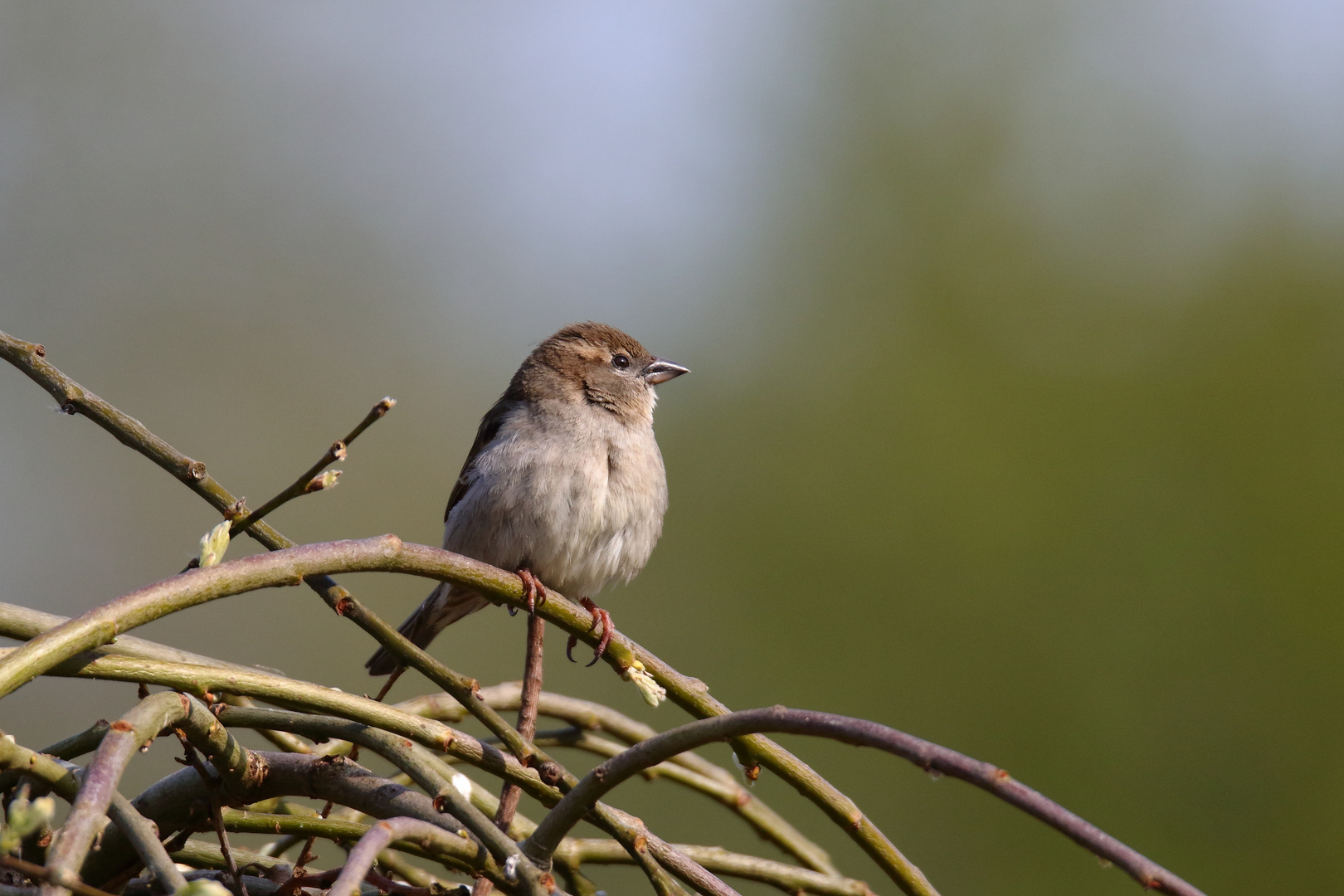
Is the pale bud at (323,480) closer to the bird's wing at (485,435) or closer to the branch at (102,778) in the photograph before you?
the branch at (102,778)

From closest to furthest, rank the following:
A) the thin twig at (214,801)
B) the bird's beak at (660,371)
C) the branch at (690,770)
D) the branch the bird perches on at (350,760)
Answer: the branch the bird perches on at (350,760) → the thin twig at (214,801) → the branch at (690,770) → the bird's beak at (660,371)

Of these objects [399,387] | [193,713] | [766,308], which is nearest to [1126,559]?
[766,308]

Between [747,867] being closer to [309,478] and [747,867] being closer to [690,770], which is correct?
[690,770]

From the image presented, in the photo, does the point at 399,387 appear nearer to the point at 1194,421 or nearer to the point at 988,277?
the point at 988,277

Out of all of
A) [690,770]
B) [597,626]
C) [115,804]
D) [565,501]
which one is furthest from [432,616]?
[115,804]

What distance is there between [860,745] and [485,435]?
11.9 feet

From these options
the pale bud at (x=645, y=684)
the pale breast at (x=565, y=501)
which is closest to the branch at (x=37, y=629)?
the pale bud at (x=645, y=684)

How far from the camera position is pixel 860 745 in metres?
1.26

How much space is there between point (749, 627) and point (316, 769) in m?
7.16

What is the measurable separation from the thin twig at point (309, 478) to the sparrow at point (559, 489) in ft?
6.08

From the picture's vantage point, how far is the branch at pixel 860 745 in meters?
1.12

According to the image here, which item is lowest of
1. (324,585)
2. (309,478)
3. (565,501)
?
(324,585)

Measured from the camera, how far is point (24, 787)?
141 centimetres

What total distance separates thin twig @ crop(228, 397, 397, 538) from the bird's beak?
330 centimetres
